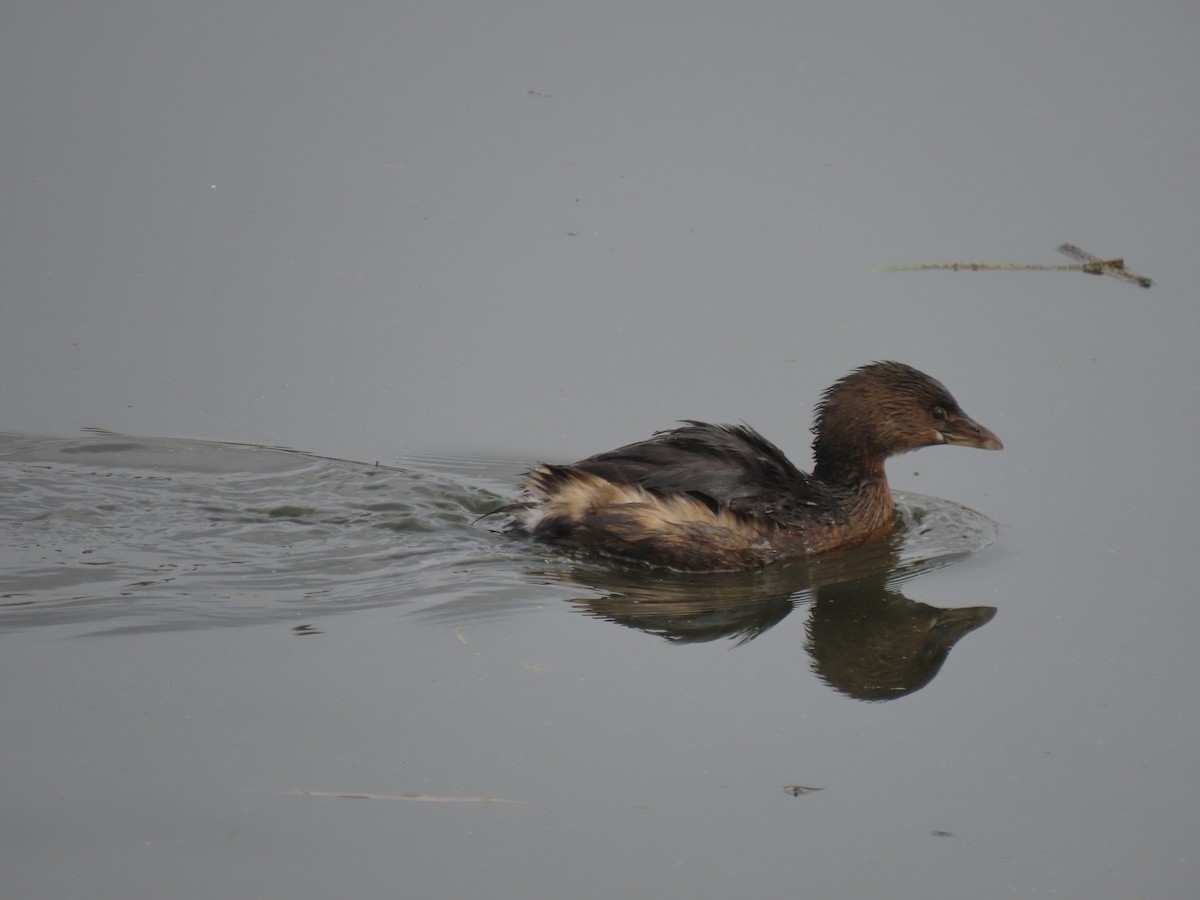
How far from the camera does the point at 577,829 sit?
4.97m

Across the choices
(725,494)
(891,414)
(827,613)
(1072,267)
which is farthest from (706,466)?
(1072,267)

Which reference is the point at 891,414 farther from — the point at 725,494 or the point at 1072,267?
the point at 1072,267

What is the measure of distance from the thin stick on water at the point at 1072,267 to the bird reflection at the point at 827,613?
89.8 inches

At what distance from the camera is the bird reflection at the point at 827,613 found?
6434 millimetres

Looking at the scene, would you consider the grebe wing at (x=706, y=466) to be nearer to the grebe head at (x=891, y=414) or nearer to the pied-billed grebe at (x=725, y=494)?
the pied-billed grebe at (x=725, y=494)

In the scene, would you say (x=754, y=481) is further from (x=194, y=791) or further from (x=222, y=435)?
(x=194, y=791)

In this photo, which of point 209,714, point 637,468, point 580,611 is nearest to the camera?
point 209,714

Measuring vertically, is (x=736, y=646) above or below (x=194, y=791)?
above

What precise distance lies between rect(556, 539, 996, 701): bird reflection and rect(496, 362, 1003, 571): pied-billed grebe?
12cm

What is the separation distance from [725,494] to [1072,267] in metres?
3.16

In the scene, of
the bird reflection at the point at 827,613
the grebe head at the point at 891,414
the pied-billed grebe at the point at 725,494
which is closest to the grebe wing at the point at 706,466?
the pied-billed grebe at the point at 725,494

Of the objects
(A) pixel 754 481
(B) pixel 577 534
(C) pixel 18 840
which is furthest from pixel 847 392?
(C) pixel 18 840

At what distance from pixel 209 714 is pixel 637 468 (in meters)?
2.49

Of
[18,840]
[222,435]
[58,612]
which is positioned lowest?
[18,840]
